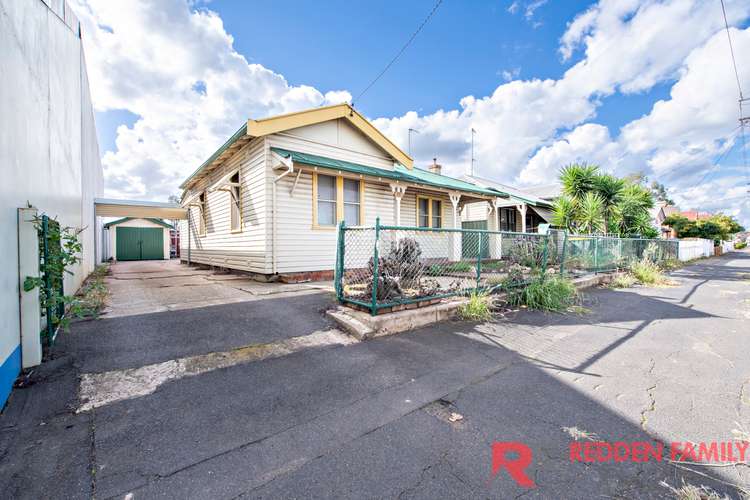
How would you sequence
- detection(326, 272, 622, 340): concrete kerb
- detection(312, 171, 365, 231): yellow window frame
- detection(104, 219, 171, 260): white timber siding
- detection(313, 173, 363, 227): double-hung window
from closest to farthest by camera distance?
1. detection(326, 272, 622, 340): concrete kerb
2. detection(312, 171, 365, 231): yellow window frame
3. detection(313, 173, 363, 227): double-hung window
4. detection(104, 219, 171, 260): white timber siding

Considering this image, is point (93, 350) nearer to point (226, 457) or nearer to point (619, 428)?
point (226, 457)

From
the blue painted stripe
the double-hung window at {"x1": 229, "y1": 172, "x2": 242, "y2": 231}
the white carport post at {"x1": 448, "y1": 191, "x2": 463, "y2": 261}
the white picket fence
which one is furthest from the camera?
the white picket fence

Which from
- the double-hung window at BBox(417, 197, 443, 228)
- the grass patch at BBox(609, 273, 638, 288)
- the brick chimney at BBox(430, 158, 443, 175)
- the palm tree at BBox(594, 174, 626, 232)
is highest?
the brick chimney at BBox(430, 158, 443, 175)

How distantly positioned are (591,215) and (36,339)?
1400 centimetres

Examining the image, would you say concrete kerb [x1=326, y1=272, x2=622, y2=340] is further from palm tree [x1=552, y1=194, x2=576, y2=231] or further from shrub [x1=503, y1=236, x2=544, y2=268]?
palm tree [x1=552, y1=194, x2=576, y2=231]

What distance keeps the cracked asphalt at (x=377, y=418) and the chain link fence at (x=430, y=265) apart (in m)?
0.88

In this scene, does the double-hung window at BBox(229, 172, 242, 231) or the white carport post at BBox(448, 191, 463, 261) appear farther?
the white carport post at BBox(448, 191, 463, 261)

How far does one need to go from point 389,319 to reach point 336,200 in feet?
16.3

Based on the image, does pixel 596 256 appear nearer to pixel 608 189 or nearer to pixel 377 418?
pixel 608 189

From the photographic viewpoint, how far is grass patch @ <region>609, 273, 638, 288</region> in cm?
841

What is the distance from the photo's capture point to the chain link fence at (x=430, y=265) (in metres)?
4.35

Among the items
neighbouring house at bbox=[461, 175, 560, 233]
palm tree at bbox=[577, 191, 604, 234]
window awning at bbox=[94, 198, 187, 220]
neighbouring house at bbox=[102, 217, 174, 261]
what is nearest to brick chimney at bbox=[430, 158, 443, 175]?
neighbouring house at bbox=[461, 175, 560, 233]

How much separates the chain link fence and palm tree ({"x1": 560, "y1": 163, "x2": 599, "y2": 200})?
3.06 metres

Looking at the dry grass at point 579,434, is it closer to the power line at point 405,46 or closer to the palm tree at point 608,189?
the power line at point 405,46
